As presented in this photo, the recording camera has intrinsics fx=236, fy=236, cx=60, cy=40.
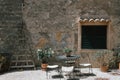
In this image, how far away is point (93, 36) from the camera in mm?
13789

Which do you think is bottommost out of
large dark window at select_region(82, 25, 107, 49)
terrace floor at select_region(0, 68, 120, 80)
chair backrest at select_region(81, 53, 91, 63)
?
terrace floor at select_region(0, 68, 120, 80)

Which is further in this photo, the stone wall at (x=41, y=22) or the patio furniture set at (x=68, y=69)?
the stone wall at (x=41, y=22)

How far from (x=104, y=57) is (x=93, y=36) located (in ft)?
4.96

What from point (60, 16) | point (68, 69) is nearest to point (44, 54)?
point (60, 16)

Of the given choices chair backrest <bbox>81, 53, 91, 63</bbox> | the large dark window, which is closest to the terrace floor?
chair backrest <bbox>81, 53, 91, 63</bbox>

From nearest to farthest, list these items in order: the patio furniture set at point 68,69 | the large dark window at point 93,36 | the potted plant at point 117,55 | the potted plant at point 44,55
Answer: the patio furniture set at point 68,69, the potted plant at point 44,55, the potted plant at point 117,55, the large dark window at point 93,36

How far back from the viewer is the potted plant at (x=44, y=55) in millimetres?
13094

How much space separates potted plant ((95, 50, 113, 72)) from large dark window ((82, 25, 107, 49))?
2.21 feet

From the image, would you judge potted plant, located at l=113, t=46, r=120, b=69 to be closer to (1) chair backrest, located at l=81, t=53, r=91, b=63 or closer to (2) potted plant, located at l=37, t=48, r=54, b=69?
(1) chair backrest, located at l=81, t=53, r=91, b=63

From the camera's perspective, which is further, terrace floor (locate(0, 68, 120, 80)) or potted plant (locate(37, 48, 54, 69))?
potted plant (locate(37, 48, 54, 69))

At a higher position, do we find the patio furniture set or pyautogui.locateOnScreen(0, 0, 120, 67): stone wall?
pyautogui.locateOnScreen(0, 0, 120, 67): stone wall

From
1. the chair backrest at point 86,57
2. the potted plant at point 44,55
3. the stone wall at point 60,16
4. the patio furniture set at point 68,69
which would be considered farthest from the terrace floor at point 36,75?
the stone wall at point 60,16

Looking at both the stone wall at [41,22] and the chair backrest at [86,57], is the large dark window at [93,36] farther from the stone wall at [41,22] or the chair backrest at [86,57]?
the stone wall at [41,22]

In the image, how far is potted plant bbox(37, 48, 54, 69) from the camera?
43.0ft
